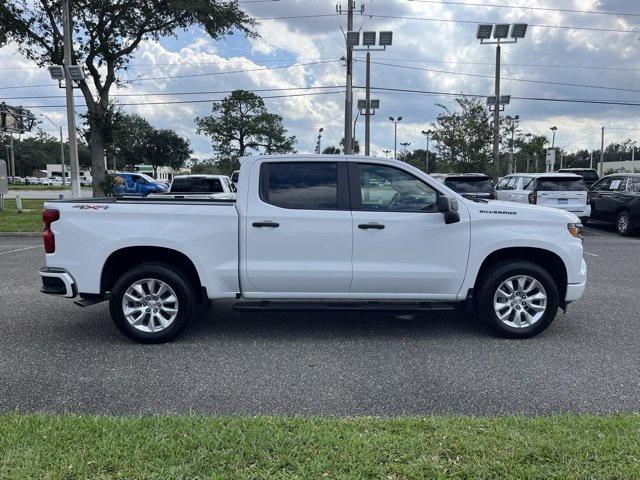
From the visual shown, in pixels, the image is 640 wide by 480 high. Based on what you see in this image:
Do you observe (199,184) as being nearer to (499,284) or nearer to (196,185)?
(196,185)

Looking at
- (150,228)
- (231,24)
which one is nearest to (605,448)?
(150,228)

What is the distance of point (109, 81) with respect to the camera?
2139 centimetres

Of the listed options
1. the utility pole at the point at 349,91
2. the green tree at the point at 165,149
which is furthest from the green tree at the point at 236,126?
the utility pole at the point at 349,91

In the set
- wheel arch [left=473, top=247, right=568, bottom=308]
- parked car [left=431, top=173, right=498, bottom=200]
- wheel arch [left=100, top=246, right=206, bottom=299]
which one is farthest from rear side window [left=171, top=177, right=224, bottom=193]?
wheel arch [left=473, top=247, right=568, bottom=308]

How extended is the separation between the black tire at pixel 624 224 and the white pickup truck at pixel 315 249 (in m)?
10.8

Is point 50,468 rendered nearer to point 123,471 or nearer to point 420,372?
point 123,471

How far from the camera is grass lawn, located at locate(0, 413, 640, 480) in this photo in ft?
9.50

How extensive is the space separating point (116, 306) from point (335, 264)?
220cm

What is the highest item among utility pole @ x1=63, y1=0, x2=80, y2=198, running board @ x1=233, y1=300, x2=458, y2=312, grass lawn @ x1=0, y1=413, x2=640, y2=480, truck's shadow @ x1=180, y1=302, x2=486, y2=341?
utility pole @ x1=63, y1=0, x2=80, y2=198

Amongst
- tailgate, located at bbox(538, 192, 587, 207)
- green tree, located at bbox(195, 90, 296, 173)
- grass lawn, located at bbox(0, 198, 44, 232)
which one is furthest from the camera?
green tree, located at bbox(195, 90, 296, 173)

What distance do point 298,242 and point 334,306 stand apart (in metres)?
0.75

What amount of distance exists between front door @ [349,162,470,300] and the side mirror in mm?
118

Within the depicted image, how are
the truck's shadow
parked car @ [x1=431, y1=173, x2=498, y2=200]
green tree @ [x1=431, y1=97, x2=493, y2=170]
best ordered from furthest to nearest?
1. green tree @ [x1=431, y1=97, x2=493, y2=170]
2. parked car @ [x1=431, y1=173, x2=498, y2=200]
3. the truck's shadow

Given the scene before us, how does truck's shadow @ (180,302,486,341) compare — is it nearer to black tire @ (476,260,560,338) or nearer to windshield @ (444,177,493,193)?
black tire @ (476,260,560,338)
